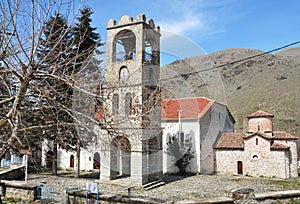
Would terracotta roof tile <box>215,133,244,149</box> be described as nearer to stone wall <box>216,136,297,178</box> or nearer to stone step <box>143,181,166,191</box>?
stone wall <box>216,136,297,178</box>

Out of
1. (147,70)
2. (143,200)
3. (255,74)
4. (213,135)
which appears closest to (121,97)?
(143,200)

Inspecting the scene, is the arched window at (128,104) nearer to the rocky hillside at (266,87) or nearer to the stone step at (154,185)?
the stone step at (154,185)

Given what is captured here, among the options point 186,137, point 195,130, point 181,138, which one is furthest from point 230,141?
point 181,138

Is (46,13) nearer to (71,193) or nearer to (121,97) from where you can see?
(121,97)

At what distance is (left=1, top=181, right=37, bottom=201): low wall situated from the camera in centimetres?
980

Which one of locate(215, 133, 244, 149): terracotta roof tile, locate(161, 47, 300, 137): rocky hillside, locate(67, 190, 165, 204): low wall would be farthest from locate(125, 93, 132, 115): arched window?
locate(161, 47, 300, 137): rocky hillside

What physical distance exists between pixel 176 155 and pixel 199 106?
4.48 m

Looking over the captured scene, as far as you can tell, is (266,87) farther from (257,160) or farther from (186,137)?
(186,137)

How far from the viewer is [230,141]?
22344mm

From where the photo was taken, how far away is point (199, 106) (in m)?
23.3

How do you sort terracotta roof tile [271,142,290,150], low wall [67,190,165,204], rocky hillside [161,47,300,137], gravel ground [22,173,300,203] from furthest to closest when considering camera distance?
rocky hillside [161,47,300,137]
terracotta roof tile [271,142,290,150]
gravel ground [22,173,300,203]
low wall [67,190,165,204]

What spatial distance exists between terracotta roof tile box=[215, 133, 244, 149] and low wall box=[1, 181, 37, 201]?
610 inches

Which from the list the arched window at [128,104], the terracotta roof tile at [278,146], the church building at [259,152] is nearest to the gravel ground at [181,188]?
the church building at [259,152]

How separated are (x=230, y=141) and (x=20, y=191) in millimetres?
16471
